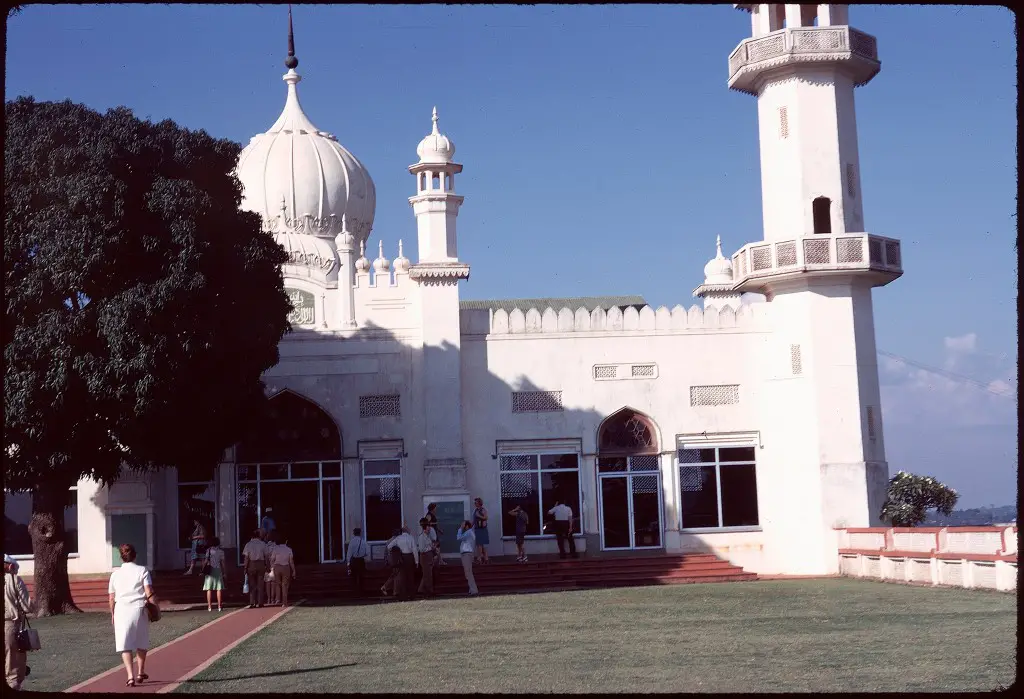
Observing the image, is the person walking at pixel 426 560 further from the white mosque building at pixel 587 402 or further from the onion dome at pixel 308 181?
the onion dome at pixel 308 181

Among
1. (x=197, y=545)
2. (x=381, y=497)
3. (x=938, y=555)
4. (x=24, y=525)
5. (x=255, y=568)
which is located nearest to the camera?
(x=938, y=555)

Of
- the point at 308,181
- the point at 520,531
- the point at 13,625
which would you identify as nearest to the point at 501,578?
the point at 520,531

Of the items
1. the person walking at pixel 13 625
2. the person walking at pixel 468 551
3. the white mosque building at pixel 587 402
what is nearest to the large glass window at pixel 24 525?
the white mosque building at pixel 587 402

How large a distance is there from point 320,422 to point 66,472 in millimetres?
7085

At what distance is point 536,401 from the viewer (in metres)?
27.5

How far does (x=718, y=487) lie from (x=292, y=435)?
8.45m

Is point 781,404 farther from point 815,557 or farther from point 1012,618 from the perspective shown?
point 1012,618

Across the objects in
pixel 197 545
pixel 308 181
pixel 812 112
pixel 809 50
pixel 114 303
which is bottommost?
pixel 197 545

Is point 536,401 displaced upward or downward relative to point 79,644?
upward

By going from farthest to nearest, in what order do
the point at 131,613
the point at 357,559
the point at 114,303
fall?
1. the point at 357,559
2. the point at 114,303
3. the point at 131,613

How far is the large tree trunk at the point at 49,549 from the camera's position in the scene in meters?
21.5

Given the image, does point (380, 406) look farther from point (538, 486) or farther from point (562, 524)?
point (562, 524)

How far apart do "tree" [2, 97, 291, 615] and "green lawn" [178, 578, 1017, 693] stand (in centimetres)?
403

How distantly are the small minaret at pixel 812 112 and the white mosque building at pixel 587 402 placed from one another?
38mm
